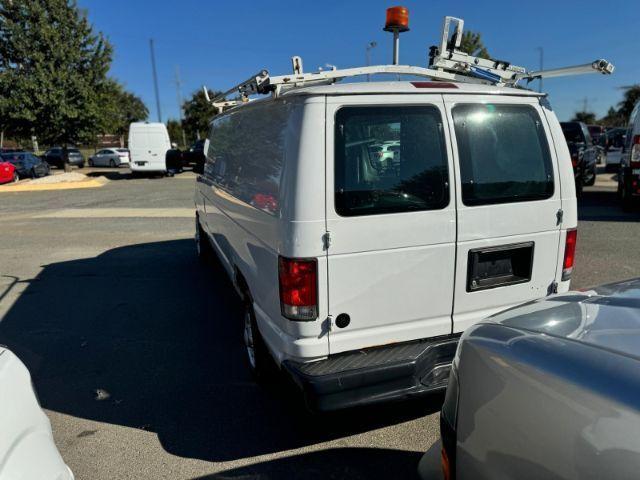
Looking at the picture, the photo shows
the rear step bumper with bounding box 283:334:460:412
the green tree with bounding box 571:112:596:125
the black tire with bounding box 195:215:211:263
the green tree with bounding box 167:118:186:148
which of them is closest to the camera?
the rear step bumper with bounding box 283:334:460:412

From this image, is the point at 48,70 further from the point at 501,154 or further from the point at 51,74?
the point at 501,154

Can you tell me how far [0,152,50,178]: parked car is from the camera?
989 inches

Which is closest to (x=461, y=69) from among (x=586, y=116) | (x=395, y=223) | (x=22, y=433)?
(x=395, y=223)

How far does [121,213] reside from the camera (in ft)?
43.1

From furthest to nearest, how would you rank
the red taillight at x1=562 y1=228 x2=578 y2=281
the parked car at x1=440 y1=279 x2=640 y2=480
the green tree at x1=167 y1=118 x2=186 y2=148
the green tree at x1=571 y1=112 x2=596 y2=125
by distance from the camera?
A: the green tree at x1=571 y1=112 x2=596 y2=125, the green tree at x1=167 y1=118 x2=186 y2=148, the red taillight at x1=562 y1=228 x2=578 y2=281, the parked car at x1=440 y1=279 x2=640 y2=480

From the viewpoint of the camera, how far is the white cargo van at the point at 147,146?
81.0 feet

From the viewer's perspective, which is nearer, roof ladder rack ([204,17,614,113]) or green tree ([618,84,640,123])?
roof ladder rack ([204,17,614,113])

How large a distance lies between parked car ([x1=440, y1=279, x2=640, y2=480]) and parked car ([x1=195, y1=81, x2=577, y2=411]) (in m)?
1.02

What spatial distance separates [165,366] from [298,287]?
1.97 meters

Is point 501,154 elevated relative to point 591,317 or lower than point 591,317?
elevated

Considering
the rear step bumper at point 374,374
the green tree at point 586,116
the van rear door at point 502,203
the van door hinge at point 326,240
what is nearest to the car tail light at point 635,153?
the van rear door at point 502,203

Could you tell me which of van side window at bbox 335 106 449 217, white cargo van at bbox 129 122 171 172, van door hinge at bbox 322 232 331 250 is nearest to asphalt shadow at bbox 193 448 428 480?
van door hinge at bbox 322 232 331 250

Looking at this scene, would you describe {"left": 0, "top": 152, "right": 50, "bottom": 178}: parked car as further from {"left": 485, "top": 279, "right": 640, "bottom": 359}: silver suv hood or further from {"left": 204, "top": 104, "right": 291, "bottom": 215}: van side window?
{"left": 485, "top": 279, "right": 640, "bottom": 359}: silver suv hood

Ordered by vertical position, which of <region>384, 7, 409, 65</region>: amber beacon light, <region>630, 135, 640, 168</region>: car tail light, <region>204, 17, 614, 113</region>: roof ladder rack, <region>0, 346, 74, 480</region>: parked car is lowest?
<region>0, 346, 74, 480</region>: parked car
